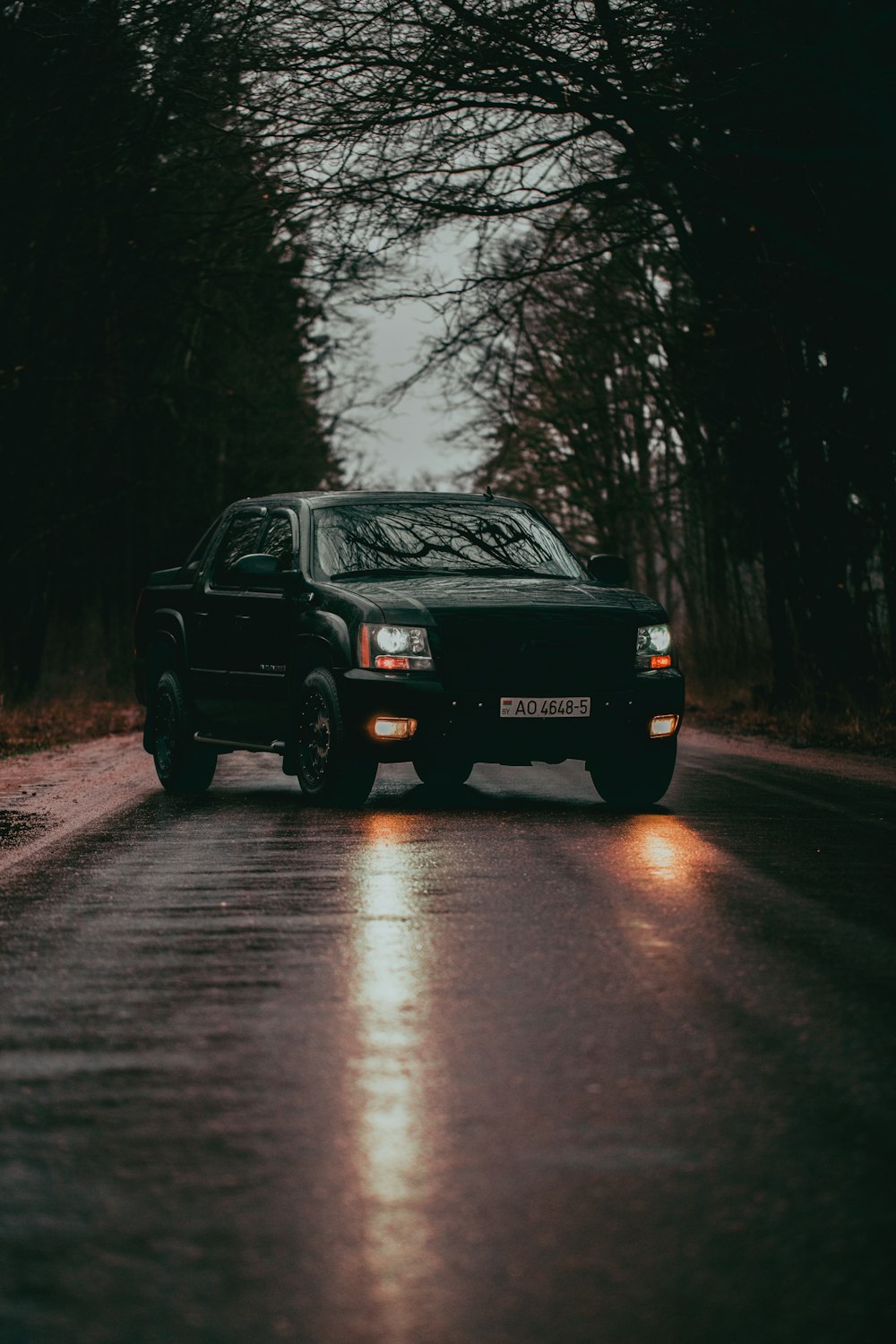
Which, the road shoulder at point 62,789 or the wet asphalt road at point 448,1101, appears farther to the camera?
the road shoulder at point 62,789

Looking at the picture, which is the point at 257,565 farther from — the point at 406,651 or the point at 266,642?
the point at 406,651

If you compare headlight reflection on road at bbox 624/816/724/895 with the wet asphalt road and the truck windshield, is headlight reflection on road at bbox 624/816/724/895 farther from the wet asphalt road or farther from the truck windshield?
the truck windshield

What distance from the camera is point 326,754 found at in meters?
11.9

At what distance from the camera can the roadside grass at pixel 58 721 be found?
19578mm

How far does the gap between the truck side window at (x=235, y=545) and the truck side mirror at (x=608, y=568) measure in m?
2.33

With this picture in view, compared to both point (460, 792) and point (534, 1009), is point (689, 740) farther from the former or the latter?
point (534, 1009)

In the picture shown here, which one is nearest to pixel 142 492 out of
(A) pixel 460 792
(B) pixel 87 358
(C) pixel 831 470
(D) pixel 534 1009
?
(B) pixel 87 358

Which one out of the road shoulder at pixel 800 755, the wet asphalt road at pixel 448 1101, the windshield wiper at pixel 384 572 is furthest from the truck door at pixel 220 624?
the road shoulder at pixel 800 755

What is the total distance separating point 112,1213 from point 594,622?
8.08 meters

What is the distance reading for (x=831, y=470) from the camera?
21219mm

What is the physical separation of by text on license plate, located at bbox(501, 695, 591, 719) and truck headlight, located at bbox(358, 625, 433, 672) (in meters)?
0.52

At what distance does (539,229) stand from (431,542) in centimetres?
649

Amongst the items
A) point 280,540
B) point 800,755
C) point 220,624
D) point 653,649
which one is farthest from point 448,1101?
point 800,755

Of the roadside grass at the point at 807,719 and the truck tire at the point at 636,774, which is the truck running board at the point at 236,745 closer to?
the truck tire at the point at 636,774
